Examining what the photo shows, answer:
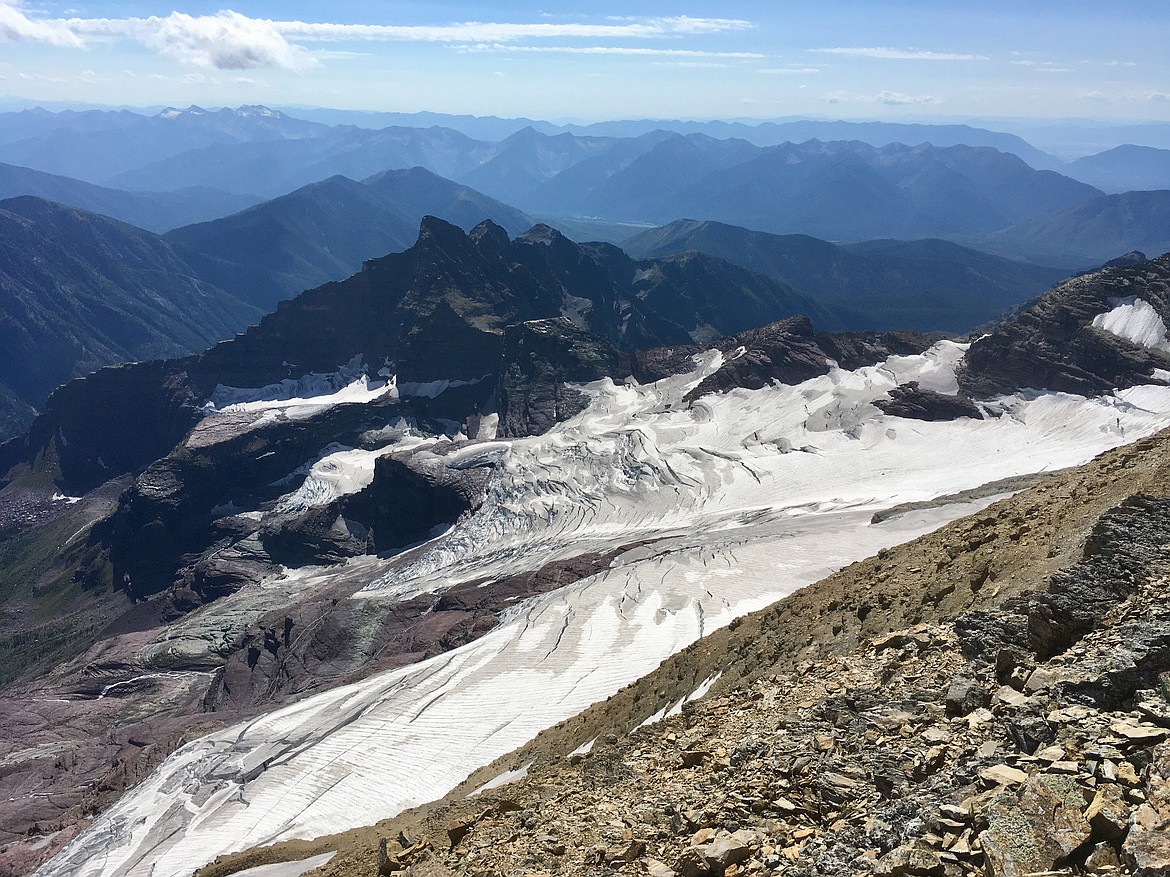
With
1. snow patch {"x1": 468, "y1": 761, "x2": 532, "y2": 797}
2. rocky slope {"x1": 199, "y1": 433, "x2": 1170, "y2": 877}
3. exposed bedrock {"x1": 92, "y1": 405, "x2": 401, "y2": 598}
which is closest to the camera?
rocky slope {"x1": 199, "y1": 433, "x2": 1170, "y2": 877}

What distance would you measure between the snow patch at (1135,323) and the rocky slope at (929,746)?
97.5m

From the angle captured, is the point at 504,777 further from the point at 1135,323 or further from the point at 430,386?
the point at 430,386

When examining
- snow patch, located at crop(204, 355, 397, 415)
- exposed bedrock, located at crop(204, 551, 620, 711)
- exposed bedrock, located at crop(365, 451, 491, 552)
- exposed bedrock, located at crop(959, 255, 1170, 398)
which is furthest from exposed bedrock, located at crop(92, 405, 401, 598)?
exposed bedrock, located at crop(959, 255, 1170, 398)

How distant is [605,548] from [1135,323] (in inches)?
3376

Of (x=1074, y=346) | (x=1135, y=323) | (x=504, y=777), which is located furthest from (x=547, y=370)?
(x=504, y=777)

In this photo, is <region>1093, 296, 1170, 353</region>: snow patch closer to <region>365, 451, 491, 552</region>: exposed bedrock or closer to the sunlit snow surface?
the sunlit snow surface

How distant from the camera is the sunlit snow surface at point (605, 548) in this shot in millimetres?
47125

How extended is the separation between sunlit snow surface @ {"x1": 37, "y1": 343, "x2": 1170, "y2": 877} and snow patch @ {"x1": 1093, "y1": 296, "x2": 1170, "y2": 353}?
1221cm

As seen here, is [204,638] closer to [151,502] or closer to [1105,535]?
[151,502]

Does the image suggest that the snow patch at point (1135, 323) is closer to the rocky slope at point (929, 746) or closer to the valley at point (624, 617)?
the valley at point (624, 617)

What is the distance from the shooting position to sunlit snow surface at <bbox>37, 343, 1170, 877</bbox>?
155 feet

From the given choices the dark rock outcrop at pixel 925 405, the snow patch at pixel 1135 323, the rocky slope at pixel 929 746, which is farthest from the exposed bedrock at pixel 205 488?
the rocky slope at pixel 929 746

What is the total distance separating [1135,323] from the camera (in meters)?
102

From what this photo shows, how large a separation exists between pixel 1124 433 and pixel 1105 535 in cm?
8738
